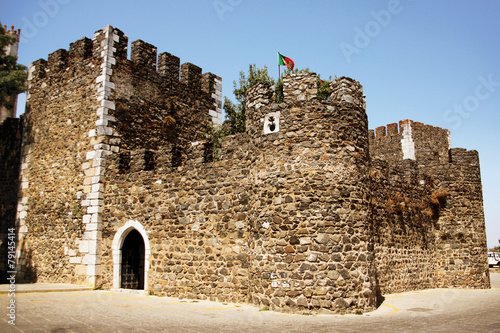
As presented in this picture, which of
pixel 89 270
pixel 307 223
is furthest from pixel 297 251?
pixel 89 270

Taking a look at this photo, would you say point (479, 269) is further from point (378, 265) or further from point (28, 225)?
point (28, 225)

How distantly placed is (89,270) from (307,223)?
275 inches

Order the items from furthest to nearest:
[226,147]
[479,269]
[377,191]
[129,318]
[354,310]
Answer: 1. [479,269]
2. [377,191]
3. [226,147]
4. [354,310]
5. [129,318]

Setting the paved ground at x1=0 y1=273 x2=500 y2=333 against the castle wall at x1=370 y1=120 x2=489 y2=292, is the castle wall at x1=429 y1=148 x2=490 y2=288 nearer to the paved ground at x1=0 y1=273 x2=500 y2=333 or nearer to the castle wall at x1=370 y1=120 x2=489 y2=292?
the castle wall at x1=370 y1=120 x2=489 y2=292

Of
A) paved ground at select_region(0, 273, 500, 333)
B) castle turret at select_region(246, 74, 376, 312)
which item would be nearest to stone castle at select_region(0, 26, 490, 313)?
castle turret at select_region(246, 74, 376, 312)

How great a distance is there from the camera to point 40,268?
1344 cm

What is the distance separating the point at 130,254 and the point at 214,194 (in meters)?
3.88

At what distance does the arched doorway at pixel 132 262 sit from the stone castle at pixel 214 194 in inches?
1.7

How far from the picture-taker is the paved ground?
6.48 meters

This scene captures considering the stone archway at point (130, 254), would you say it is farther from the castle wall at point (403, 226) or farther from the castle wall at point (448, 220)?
the castle wall at point (448, 220)

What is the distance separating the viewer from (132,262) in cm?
1256

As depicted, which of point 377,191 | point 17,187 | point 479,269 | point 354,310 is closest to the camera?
point 354,310

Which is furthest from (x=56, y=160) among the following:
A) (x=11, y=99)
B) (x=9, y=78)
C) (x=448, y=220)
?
(x=11, y=99)

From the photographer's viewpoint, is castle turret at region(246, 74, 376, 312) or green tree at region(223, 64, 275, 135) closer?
castle turret at region(246, 74, 376, 312)
